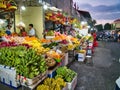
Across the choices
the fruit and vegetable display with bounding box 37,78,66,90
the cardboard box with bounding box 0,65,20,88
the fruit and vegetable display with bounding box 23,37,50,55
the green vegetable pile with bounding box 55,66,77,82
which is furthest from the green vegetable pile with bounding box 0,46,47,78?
the fruit and vegetable display with bounding box 23,37,50,55

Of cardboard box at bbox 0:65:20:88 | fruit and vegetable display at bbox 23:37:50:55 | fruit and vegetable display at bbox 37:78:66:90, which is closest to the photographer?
cardboard box at bbox 0:65:20:88

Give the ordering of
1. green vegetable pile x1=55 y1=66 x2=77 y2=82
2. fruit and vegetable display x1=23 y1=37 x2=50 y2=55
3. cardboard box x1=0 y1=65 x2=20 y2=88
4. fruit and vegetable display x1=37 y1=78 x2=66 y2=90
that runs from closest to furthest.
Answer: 1. cardboard box x1=0 y1=65 x2=20 y2=88
2. fruit and vegetable display x1=37 y1=78 x2=66 y2=90
3. green vegetable pile x1=55 y1=66 x2=77 y2=82
4. fruit and vegetable display x1=23 y1=37 x2=50 y2=55

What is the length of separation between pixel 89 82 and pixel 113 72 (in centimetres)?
206

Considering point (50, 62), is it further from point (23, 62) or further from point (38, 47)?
point (23, 62)

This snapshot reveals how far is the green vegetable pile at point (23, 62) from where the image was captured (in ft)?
11.7

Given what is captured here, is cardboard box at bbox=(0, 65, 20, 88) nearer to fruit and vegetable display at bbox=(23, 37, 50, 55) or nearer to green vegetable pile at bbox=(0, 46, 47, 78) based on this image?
green vegetable pile at bbox=(0, 46, 47, 78)

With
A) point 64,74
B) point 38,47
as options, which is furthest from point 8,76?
point 38,47

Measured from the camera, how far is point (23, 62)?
362 cm

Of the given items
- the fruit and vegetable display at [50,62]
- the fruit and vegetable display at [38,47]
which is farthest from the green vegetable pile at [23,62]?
the fruit and vegetable display at [38,47]

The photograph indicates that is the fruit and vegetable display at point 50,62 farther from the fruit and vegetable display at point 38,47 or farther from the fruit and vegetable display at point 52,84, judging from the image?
the fruit and vegetable display at point 52,84

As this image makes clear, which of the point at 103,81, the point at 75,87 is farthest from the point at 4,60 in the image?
the point at 103,81

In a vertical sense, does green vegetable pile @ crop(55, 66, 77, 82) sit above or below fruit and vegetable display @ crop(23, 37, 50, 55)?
below

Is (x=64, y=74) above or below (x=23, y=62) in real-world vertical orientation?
below

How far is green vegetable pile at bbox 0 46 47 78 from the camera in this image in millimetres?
3553
